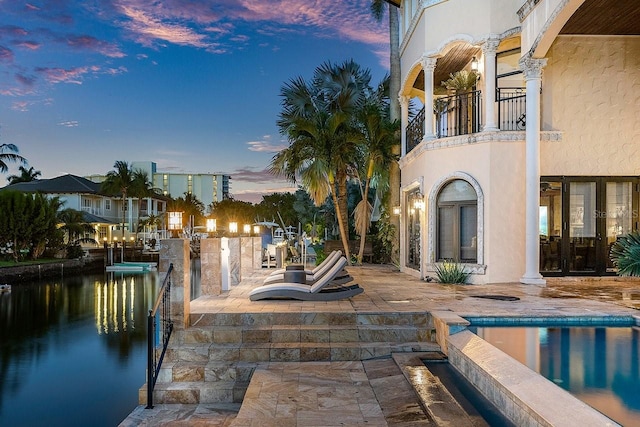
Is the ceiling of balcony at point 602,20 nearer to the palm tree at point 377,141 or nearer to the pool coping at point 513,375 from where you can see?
the palm tree at point 377,141

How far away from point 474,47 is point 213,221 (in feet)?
28.2

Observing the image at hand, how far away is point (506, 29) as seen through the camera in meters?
12.4

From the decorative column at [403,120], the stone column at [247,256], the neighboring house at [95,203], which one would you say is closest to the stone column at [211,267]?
the stone column at [247,256]

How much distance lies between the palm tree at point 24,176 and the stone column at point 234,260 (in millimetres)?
54365

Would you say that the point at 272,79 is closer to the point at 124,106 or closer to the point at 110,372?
the point at 124,106

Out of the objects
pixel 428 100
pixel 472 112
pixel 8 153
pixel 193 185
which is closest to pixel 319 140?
pixel 428 100

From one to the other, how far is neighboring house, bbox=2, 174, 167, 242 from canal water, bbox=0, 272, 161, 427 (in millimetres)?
23105

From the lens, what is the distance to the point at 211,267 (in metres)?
9.98

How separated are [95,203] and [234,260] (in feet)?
141

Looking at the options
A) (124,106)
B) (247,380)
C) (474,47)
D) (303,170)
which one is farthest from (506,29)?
(124,106)

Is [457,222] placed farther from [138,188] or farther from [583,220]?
[138,188]

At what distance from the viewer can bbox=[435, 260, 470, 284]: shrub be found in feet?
40.0

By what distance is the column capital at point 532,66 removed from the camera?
465 inches

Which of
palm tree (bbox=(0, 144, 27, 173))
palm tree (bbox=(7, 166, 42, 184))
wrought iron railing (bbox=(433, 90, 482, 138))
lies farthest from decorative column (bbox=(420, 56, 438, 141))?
palm tree (bbox=(7, 166, 42, 184))
